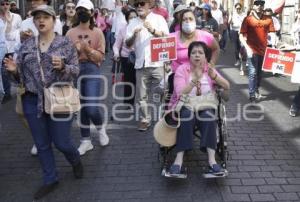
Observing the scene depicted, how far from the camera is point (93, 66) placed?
5656mm

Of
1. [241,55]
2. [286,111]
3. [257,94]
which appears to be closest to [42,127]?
[286,111]

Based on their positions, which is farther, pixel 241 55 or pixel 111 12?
pixel 111 12

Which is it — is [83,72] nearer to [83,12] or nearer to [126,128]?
[83,12]

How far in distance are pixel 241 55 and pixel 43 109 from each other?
341 inches

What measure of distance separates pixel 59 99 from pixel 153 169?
4.68 ft

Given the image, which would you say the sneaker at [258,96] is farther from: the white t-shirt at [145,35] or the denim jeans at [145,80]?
the white t-shirt at [145,35]

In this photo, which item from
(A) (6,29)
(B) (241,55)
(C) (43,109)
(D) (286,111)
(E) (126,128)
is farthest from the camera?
(B) (241,55)

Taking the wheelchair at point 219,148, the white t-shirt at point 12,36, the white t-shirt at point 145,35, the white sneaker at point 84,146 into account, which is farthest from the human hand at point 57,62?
the white t-shirt at point 12,36

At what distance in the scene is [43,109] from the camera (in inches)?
175

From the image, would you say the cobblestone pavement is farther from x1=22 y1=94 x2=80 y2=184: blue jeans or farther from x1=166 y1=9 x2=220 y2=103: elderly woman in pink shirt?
x1=166 y1=9 x2=220 y2=103: elderly woman in pink shirt

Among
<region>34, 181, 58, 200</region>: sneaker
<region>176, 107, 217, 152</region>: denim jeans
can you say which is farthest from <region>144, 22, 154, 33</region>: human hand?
<region>34, 181, 58, 200</region>: sneaker

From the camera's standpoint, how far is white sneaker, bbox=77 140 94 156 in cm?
582

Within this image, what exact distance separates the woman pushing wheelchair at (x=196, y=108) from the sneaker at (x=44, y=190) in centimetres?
117

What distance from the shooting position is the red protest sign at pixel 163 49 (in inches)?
231
